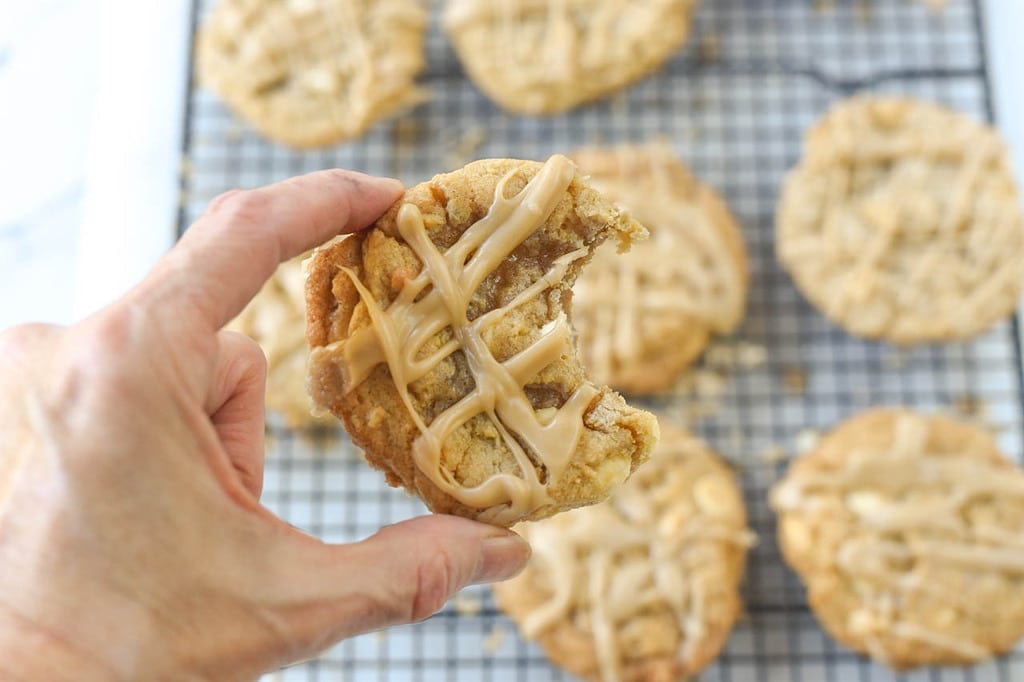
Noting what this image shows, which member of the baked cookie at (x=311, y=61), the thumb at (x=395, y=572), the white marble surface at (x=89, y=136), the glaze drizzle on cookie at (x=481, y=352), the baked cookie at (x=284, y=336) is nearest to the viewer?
the thumb at (x=395, y=572)

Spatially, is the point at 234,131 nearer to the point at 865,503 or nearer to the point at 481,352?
the point at 481,352

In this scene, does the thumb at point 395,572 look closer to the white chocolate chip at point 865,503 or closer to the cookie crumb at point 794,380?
the white chocolate chip at point 865,503

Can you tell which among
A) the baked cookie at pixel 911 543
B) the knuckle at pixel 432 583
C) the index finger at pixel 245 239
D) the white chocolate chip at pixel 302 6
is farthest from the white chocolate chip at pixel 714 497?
the white chocolate chip at pixel 302 6

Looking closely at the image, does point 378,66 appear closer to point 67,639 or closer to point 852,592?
point 852,592

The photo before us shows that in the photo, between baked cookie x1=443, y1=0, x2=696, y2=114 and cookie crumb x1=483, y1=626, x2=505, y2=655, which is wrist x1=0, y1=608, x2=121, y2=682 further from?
baked cookie x1=443, y1=0, x2=696, y2=114

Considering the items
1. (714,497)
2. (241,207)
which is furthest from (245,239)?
(714,497)

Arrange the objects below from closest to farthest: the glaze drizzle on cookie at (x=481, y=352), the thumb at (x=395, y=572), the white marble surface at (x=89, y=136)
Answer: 1. the thumb at (x=395, y=572)
2. the glaze drizzle on cookie at (x=481, y=352)
3. the white marble surface at (x=89, y=136)
